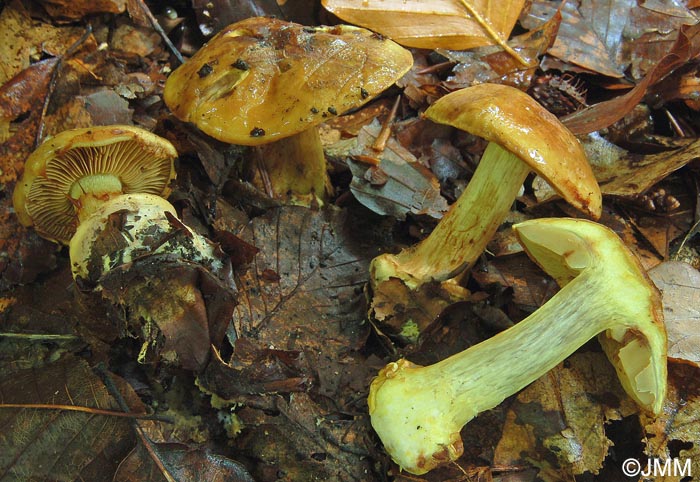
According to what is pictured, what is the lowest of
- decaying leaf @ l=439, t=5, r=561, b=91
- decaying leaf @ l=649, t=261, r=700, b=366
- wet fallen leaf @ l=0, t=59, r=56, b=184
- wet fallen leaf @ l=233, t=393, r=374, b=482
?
wet fallen leaf @ l=233, t=393, r=374, b=482

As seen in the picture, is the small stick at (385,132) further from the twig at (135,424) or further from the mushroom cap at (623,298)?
the twig at (135,424)

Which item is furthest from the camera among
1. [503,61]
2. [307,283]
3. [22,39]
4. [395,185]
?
[503,61]

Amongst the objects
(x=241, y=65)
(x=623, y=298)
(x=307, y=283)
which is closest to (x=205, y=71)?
(x=241, y=65)

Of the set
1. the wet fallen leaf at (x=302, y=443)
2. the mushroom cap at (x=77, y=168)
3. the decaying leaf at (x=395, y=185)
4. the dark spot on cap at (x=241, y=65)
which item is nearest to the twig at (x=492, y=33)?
the decaying leaf at (x=395, y=185)

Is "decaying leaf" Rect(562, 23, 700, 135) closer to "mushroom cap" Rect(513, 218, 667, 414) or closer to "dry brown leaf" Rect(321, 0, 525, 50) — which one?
"dry brown leaf" Rect(321, 0, 525, 50)

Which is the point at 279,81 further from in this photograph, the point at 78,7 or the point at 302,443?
the point at 78,7

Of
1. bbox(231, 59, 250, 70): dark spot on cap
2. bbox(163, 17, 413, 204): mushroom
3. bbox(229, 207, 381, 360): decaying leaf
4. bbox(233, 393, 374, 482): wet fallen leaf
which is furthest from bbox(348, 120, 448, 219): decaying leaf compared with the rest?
bbox(233, 393, 374, 482): wet fallen leaf

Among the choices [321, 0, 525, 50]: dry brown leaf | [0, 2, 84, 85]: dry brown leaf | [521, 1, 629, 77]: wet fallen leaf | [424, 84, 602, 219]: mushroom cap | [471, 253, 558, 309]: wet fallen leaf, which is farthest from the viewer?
[521, 1, 629, 77]: wet fallen leaf

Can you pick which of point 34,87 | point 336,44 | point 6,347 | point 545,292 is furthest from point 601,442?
point 34,87
